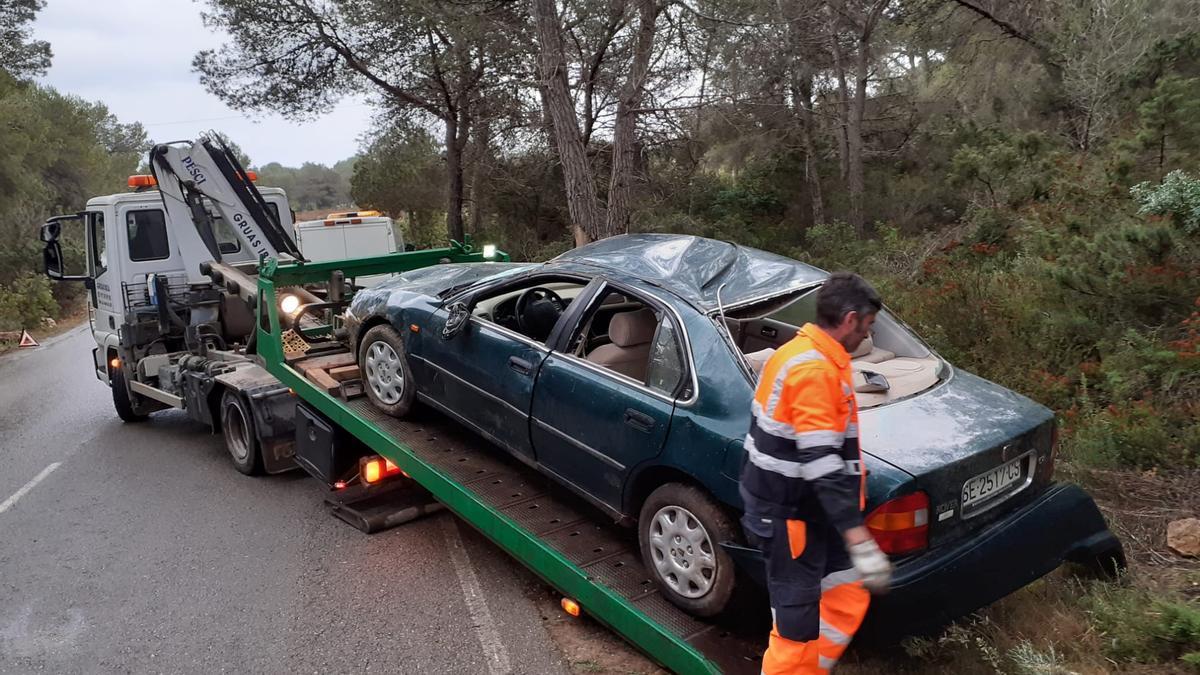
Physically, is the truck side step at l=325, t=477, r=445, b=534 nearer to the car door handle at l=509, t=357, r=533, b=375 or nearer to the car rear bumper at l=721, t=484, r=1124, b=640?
the car door handle at l=509, t=357, r=533, b=375

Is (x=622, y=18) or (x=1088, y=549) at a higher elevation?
(x=622, y=18)

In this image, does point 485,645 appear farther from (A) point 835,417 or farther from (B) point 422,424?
(A) point 835,417

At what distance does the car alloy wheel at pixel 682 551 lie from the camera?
128 inches

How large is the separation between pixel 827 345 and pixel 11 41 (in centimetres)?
3397

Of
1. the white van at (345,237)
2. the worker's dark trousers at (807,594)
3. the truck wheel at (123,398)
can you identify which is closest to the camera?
the worker's dark trousers at (807,594)

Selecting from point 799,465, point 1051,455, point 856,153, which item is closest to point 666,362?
point 799,465

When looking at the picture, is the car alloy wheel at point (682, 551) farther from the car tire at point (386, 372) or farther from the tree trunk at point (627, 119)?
the tree trunk at point (627, 119)

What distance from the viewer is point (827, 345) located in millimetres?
2609

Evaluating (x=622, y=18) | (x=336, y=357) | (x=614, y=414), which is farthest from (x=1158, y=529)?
(x=622, y=18)

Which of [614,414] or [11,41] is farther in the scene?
[11,41]

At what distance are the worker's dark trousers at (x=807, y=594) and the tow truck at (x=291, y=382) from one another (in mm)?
364

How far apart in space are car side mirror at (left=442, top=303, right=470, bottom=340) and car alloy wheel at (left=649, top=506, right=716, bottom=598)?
5.65ft

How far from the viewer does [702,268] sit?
156 inches

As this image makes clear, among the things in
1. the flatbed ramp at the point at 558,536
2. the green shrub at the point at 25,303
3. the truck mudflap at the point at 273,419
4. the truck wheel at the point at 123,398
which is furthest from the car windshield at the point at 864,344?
the green shrub at the point at 25,303
